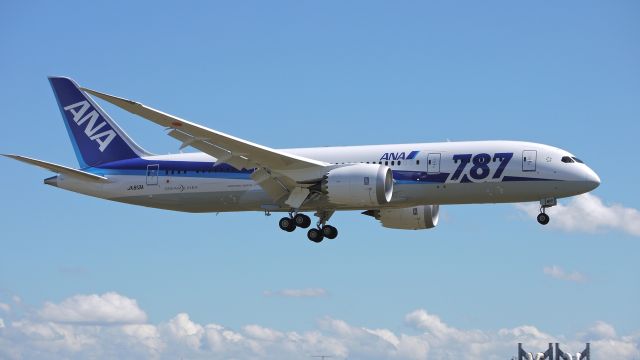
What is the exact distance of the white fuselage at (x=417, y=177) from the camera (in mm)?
45250

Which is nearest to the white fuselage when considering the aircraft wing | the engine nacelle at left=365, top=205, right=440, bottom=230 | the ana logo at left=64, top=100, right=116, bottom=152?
the aircraft wing

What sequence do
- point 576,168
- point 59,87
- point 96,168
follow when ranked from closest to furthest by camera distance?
point 576,168, point 96,168, point 59,87

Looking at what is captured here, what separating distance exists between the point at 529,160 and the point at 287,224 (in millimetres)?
11868

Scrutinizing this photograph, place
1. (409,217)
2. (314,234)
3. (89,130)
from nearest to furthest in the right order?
(314,234) < (409,217) < (89,130)

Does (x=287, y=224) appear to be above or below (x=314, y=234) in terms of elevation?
above

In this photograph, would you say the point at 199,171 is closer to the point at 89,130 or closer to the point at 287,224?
the point at 287,224

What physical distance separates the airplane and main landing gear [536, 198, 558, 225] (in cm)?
4

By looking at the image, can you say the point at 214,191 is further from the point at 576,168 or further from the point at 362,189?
the point at 576,168

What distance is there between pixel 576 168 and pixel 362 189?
30.4 feet

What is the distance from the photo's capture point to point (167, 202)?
169 ft

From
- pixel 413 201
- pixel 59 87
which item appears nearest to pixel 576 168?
pixel 413 201

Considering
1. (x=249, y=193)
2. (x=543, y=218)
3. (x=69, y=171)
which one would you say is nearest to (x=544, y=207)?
(x=543, y=218)

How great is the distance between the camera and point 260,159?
4744 cm

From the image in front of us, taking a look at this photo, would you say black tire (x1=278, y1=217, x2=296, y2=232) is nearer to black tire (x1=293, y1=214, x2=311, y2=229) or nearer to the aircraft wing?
black tire (x1=293, y1=214, x2=311, y2=229)
